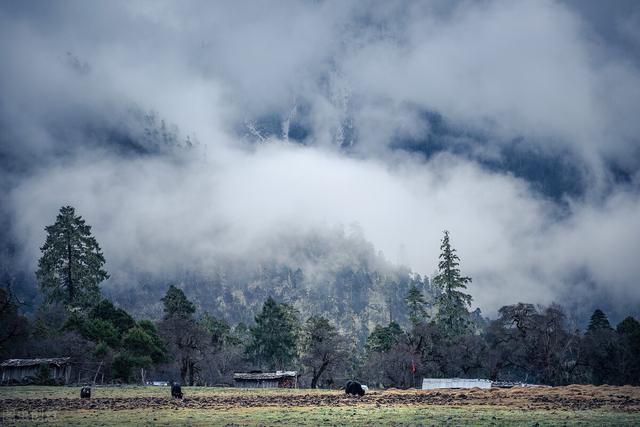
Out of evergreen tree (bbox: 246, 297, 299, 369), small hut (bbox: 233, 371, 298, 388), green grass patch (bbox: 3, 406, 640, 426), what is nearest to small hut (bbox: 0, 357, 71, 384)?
small hut (bbox: 233, 371, 298, 388)

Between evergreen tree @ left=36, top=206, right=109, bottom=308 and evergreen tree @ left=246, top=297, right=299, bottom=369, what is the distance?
36.1m

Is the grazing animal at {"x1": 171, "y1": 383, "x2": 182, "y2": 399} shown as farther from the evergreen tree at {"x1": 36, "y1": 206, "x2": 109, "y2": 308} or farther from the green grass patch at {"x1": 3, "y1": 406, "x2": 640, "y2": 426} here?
the evergreen tree at {"x1": 36, "y1": 206, "x2": 109, "y2": 308}

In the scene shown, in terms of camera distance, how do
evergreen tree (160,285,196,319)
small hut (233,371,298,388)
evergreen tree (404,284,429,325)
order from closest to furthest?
small hut (233,371,298,388) < evergreen tree (160,285,196,319) < evergreen tree (404,284,429,325)

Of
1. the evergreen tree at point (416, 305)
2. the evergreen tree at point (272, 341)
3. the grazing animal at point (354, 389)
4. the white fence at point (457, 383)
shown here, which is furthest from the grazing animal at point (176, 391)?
the evergreen tree at point (416, 305)

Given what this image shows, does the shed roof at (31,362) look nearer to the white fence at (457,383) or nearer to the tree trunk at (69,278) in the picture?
the tree trunk at (69,278)

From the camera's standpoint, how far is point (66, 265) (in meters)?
106

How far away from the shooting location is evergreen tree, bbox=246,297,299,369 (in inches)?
4850

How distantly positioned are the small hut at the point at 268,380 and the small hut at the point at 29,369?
33.5 meters

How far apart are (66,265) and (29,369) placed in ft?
130

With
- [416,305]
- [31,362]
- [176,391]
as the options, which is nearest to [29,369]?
[31,362]

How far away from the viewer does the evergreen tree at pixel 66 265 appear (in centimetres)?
10494

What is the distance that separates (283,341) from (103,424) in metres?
100

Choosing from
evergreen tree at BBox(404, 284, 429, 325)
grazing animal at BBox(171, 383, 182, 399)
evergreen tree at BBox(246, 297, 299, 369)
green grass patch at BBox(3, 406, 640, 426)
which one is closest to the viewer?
green grass patch at BBox(3, 406, 640, 426)

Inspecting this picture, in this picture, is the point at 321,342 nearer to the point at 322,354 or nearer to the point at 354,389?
the point at 322,354
